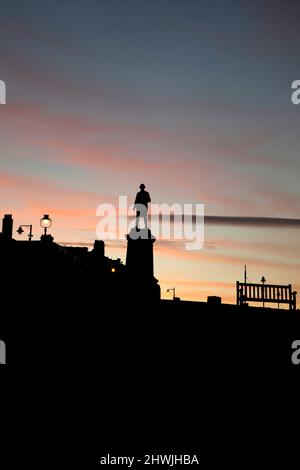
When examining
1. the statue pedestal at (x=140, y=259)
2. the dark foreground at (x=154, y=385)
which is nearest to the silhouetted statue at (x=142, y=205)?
the statue pedestal at (x=140, y=259)

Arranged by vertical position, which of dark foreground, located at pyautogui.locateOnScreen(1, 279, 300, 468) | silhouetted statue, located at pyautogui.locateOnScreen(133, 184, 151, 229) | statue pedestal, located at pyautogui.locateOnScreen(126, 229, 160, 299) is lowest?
dark foreground, located at pyautogui.locateOnScreen(1, 279, 300, 468)

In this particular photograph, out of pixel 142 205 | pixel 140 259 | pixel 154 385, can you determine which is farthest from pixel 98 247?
pixel 154 385

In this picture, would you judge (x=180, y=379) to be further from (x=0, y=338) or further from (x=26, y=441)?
(x=0, y=338)

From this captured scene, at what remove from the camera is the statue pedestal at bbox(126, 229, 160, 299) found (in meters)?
14.6

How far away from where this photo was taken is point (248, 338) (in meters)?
11.6

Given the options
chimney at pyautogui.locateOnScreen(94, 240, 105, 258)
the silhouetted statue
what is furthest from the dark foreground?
chimney at pyautogui.locateOnScreen(94, 240, 105, 258)

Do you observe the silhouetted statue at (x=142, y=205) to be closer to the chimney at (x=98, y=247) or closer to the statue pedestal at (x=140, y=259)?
the statue pedestal at (x=140, y=259)

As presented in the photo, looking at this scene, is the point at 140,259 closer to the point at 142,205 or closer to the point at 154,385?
the point at 142,205

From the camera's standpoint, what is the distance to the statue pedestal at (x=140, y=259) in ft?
47.9

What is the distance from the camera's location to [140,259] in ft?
48.5

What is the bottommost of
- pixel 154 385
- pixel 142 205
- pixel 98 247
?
pixel 154 385

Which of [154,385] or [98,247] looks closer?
[154,385]

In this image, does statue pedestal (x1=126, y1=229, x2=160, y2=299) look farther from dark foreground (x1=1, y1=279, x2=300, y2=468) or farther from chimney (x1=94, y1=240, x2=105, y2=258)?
chimney (x1=94, y1=240, x2=105, y2=258)

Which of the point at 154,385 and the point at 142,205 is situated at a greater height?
the point at 142,205
